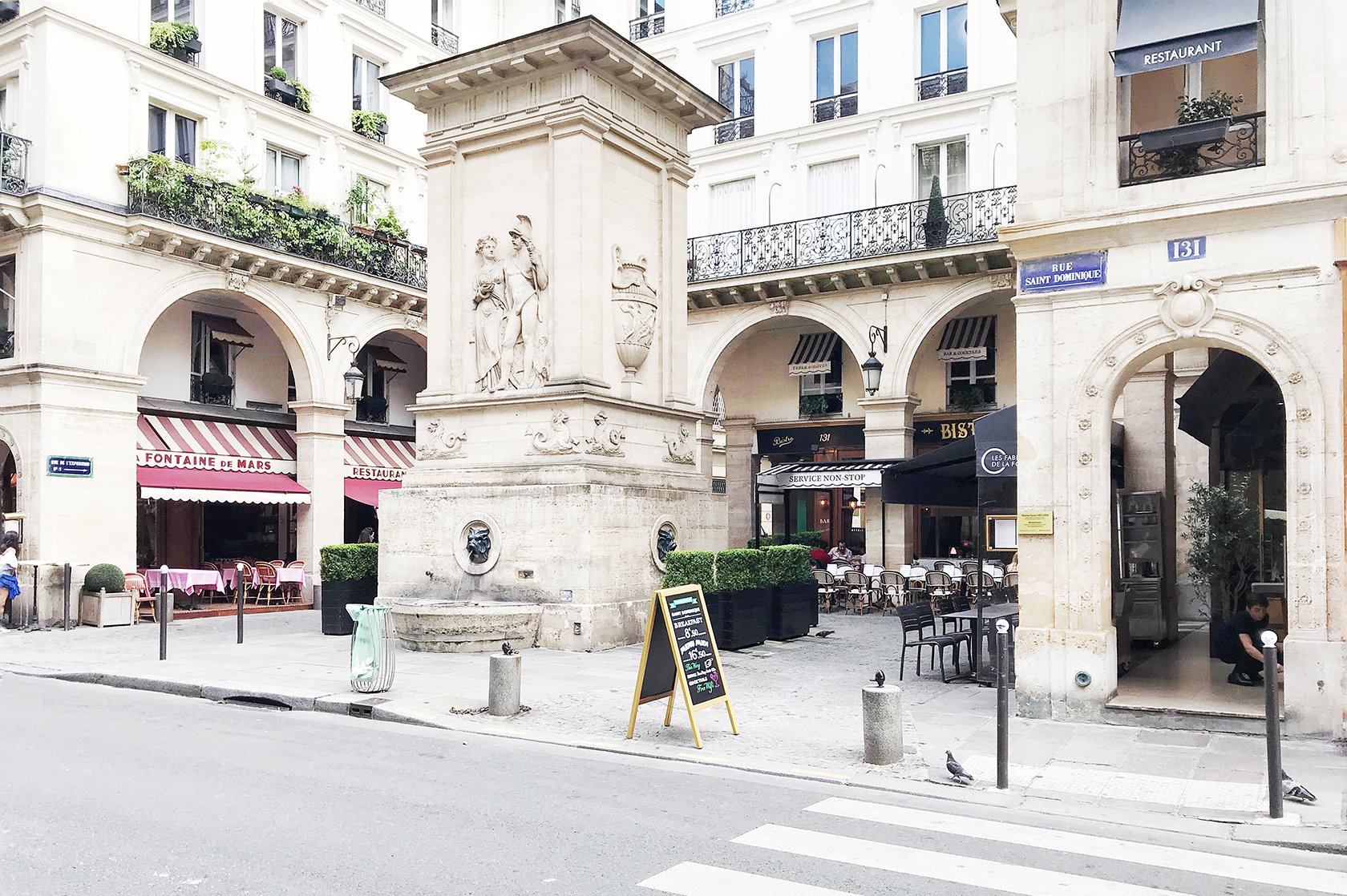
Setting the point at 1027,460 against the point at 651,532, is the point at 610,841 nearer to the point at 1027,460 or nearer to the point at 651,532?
the point at 1027,460

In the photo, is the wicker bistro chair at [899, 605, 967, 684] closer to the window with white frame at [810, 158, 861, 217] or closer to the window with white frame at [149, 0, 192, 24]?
the window with white frame at [810, 158, 861, 217]

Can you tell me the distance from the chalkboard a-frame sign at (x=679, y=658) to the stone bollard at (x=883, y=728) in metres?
1.45

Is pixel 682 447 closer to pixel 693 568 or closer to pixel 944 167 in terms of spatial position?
pixel 693 568

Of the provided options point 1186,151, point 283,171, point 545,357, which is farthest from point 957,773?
point 283,171

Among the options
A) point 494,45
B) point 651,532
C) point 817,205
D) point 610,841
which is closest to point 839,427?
point 817,205

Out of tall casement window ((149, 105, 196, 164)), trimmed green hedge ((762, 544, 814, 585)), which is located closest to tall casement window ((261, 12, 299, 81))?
tall casement window ((149, 105, 196, 164))

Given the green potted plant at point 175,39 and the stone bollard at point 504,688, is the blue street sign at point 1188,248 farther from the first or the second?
the green potted plant at point 175,39

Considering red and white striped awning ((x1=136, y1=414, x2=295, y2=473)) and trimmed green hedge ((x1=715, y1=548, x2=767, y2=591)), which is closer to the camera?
trimmed green hedge ((x1=715, y1=548, x2=767, y2=591))

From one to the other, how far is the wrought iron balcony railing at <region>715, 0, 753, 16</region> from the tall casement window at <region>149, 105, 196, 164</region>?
13.2 meters

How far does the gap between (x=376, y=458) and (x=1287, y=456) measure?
2259 centimetres

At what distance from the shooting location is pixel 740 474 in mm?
28484

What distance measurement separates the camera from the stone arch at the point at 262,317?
21.5 meters

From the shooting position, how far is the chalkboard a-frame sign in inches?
367

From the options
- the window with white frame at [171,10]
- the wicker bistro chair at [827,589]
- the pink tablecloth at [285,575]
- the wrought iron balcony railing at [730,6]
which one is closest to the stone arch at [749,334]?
the wicker bistro chair at [827,589]
